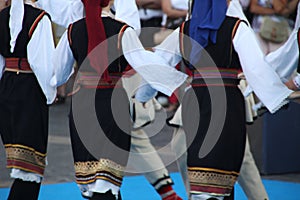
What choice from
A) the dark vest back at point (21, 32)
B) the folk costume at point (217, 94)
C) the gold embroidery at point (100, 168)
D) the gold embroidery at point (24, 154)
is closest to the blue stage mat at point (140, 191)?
the gold embroidery at point (24, 154)

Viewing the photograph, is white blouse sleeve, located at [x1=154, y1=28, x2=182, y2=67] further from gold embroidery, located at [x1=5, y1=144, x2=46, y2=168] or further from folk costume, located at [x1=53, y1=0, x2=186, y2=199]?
gold embroidery, located at [x1=5, y1=144, x2=46, y2=168]

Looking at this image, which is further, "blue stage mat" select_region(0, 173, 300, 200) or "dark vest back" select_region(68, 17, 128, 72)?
"blue stage mat" select_region(0, 173, 300, 200)

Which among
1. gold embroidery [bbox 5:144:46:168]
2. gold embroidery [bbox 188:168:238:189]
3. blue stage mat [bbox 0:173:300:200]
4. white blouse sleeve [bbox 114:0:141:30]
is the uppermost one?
white blouse sleeve [bbox 114:0:141:30]

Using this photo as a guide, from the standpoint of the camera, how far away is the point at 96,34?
408 centimetres

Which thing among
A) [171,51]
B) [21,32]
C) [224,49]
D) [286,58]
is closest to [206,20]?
[224,49]

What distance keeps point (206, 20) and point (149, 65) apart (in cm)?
42

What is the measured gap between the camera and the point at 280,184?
646 centimetres

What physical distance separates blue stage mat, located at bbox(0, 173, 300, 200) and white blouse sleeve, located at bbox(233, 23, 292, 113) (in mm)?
2103

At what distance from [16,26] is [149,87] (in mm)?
903

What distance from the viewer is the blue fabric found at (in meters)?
4.12

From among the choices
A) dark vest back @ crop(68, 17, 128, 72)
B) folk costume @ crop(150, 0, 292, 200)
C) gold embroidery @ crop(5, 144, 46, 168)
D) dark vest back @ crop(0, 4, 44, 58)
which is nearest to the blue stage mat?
gold embroidery @ crop(5, 144, 46, 168)

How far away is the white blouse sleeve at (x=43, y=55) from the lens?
4.40 metres

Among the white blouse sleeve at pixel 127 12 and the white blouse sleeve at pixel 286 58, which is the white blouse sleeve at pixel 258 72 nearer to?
the white blouse sleeve at pixel 286 58

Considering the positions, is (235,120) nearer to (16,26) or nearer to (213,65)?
(213,65)
